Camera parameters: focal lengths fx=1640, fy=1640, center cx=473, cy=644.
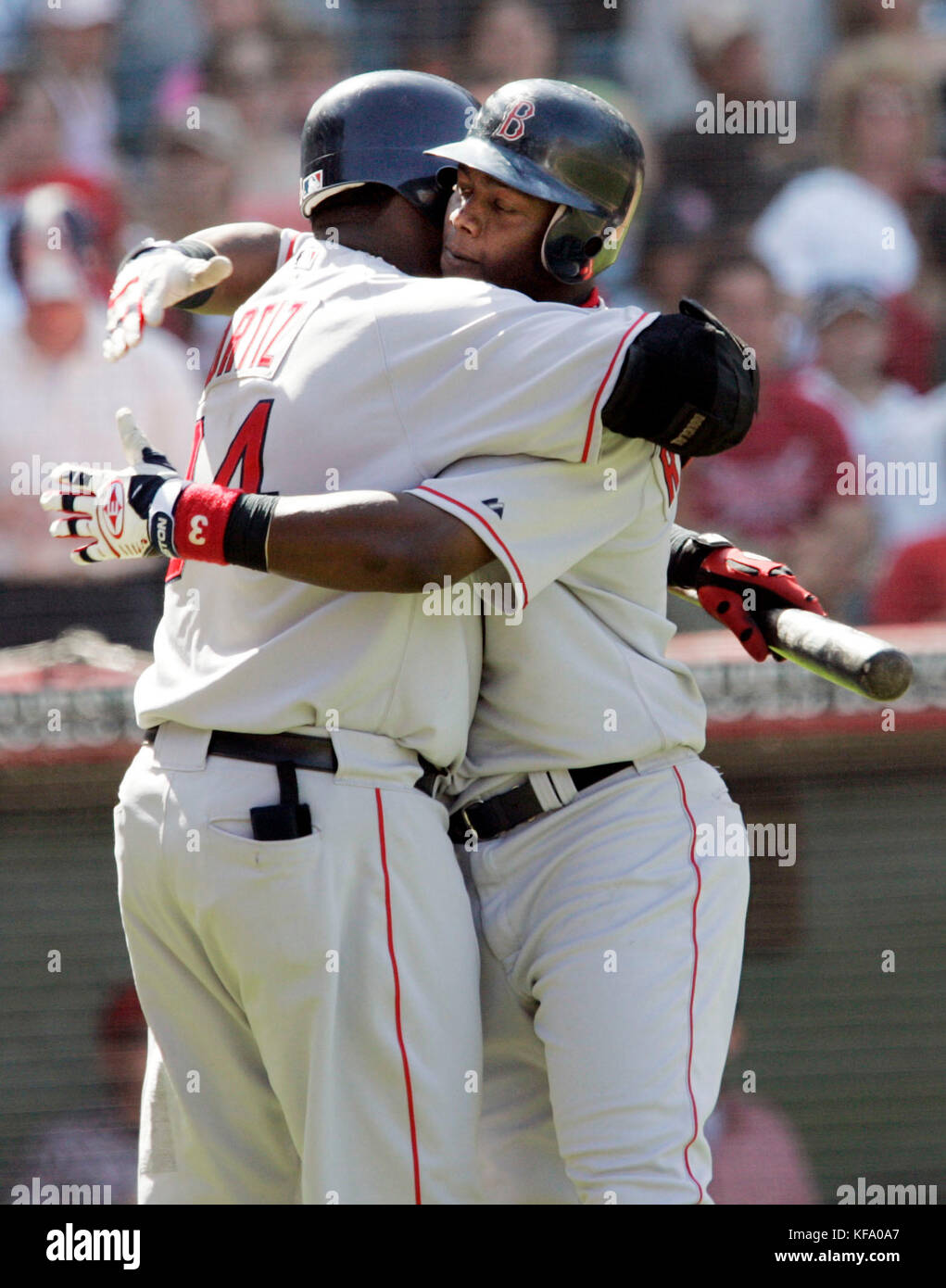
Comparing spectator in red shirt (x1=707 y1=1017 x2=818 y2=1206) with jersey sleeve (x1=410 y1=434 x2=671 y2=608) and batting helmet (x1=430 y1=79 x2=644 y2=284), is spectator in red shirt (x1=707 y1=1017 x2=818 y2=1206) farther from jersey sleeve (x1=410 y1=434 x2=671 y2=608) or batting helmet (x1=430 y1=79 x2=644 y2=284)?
batting helmet (x1=430 y1=79 x2=644 y2=284)

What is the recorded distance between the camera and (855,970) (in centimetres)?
377

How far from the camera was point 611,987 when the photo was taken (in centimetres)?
195

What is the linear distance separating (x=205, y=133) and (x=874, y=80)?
1.73 meters

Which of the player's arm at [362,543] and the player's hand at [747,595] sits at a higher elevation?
the player's arm at [362,543]

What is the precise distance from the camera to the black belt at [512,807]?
207 cm

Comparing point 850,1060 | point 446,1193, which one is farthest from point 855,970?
point 446,1193

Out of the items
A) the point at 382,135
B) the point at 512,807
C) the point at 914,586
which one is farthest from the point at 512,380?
the point at 914,586

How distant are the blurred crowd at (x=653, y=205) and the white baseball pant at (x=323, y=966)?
204 cm

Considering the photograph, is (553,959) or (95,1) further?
(95,1)

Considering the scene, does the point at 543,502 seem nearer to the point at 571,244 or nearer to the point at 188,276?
the point at 571,244

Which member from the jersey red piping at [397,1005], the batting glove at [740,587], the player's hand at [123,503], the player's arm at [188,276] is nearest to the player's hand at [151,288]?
the player's arm at [188,276]

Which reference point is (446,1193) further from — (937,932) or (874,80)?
(874,80)

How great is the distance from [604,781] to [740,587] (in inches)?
14.1

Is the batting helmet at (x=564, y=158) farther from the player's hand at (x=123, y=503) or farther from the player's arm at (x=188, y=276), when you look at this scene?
the player's hand at (x=123, y=503)
